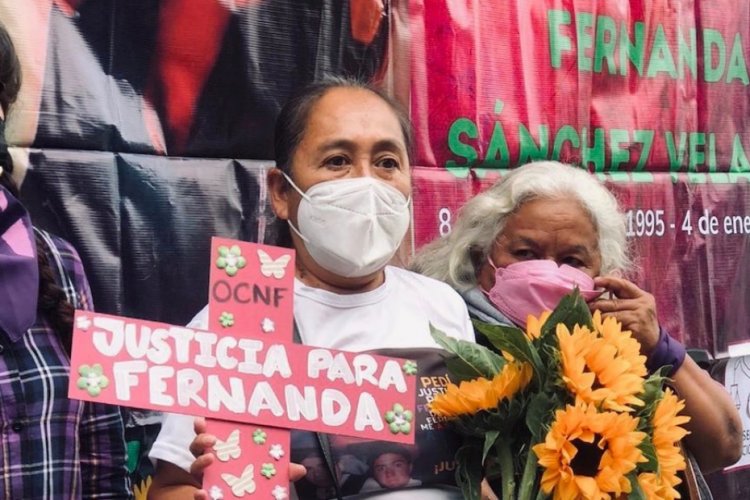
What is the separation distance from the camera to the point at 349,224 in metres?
1.79

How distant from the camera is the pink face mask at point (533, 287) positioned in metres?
2.04

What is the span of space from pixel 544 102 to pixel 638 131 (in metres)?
0.46

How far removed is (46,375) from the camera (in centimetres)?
161

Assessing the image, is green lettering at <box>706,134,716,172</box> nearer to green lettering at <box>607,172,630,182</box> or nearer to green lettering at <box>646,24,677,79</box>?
green lettering at <box>646,24,677,79</box>

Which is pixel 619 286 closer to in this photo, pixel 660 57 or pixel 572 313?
pixel 572 313

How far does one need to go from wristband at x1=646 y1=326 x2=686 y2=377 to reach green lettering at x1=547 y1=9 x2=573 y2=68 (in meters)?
1.22

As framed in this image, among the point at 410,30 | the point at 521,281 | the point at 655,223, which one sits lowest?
the point at 655,223

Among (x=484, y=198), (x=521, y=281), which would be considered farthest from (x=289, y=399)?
(x=484, y=198)

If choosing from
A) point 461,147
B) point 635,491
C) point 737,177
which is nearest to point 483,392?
point 635,491

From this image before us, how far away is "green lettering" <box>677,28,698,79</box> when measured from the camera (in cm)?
346

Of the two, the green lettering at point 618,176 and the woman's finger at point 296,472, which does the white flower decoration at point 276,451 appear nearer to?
the woman's finger at point 296,472

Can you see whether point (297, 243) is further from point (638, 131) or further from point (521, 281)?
point (638, 131)

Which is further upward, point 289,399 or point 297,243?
point 297,243

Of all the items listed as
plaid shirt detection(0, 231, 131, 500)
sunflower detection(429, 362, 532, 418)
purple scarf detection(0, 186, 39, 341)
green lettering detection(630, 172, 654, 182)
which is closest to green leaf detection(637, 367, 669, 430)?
sunflower detection(429, 362, 532, 418)
